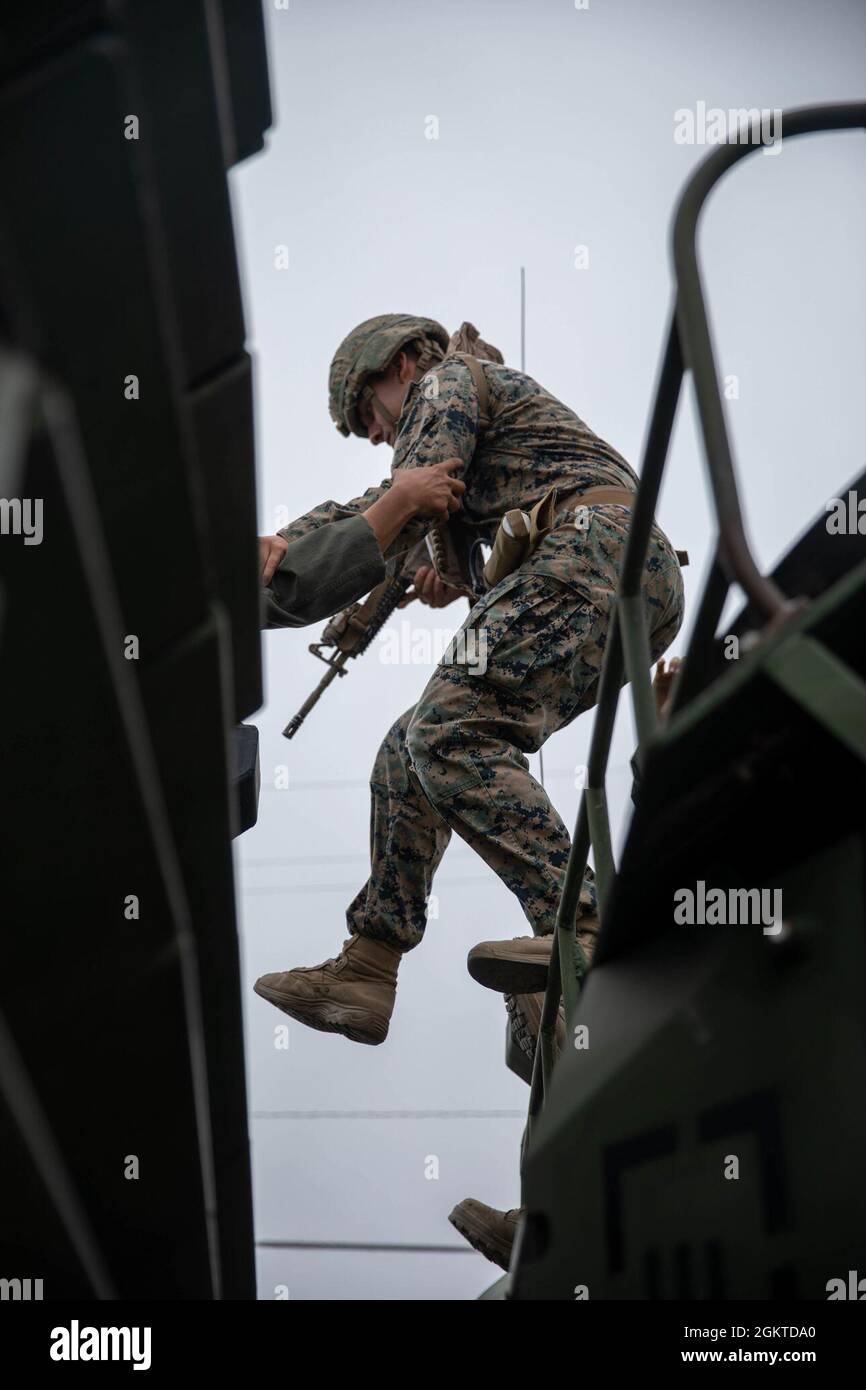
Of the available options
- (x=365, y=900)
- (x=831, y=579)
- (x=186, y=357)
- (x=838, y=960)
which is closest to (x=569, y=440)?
(x=365, y=900)

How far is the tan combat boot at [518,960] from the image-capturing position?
2.51 metres

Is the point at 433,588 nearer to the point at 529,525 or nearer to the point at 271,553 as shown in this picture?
the point at 529,525

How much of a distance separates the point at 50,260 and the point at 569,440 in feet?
6.91

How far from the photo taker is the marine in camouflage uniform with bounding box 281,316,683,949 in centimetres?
267

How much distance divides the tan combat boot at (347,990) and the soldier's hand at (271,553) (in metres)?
0.85

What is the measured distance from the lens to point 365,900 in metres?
2.98

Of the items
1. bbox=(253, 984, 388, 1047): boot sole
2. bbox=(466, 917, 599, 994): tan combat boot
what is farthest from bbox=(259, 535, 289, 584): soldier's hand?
bbox=(253, 984, 388, 1047): boot sole

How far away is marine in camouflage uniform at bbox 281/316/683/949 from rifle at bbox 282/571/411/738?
0.70 m

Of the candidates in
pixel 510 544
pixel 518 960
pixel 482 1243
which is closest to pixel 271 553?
pixel 510 544

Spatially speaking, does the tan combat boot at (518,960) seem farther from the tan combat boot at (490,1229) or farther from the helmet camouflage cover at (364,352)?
the helmet camouflage cover at (364,352)

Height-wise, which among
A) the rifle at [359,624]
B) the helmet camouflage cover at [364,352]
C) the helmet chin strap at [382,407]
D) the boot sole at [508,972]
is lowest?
the boot sole at [508,972]

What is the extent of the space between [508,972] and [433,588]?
1235mm

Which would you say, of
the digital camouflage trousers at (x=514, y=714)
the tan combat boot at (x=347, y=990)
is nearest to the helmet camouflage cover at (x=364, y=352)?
the digital camouflage trousers at (x=514, y=714)

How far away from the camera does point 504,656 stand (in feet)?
8.85
